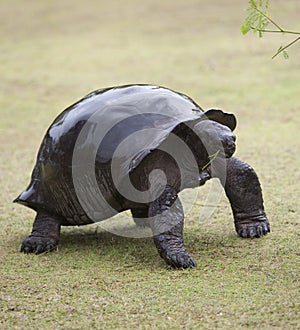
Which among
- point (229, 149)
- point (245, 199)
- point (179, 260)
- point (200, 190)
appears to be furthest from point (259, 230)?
point (200, 190)

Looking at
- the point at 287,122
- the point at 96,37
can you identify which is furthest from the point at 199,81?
the point at 96,37

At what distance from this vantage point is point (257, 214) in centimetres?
418

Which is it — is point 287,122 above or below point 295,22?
below

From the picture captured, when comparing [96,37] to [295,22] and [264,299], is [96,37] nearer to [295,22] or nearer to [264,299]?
[295,22]

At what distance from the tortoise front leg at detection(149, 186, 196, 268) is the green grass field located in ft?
0.23

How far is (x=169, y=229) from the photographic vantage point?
11.9 ft

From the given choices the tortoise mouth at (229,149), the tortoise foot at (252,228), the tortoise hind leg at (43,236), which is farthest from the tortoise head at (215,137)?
the tortoise hind leg at (43,236)

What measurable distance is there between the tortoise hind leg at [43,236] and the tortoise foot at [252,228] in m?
1.02

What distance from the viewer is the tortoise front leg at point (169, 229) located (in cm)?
356

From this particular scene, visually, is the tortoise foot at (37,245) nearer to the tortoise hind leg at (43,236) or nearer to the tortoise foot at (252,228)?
the tortoise hind leg at (43,236)

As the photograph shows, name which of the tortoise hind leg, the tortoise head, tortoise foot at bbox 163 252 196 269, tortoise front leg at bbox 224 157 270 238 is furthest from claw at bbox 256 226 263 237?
the tortoise hind leg

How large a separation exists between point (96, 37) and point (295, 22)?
3.70 meters

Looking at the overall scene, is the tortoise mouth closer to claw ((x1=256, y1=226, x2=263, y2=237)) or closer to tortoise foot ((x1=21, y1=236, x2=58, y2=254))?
claw ((x1=256, y1=226, x2=263, y2=237))

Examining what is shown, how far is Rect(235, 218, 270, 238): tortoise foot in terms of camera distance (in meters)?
4.09
